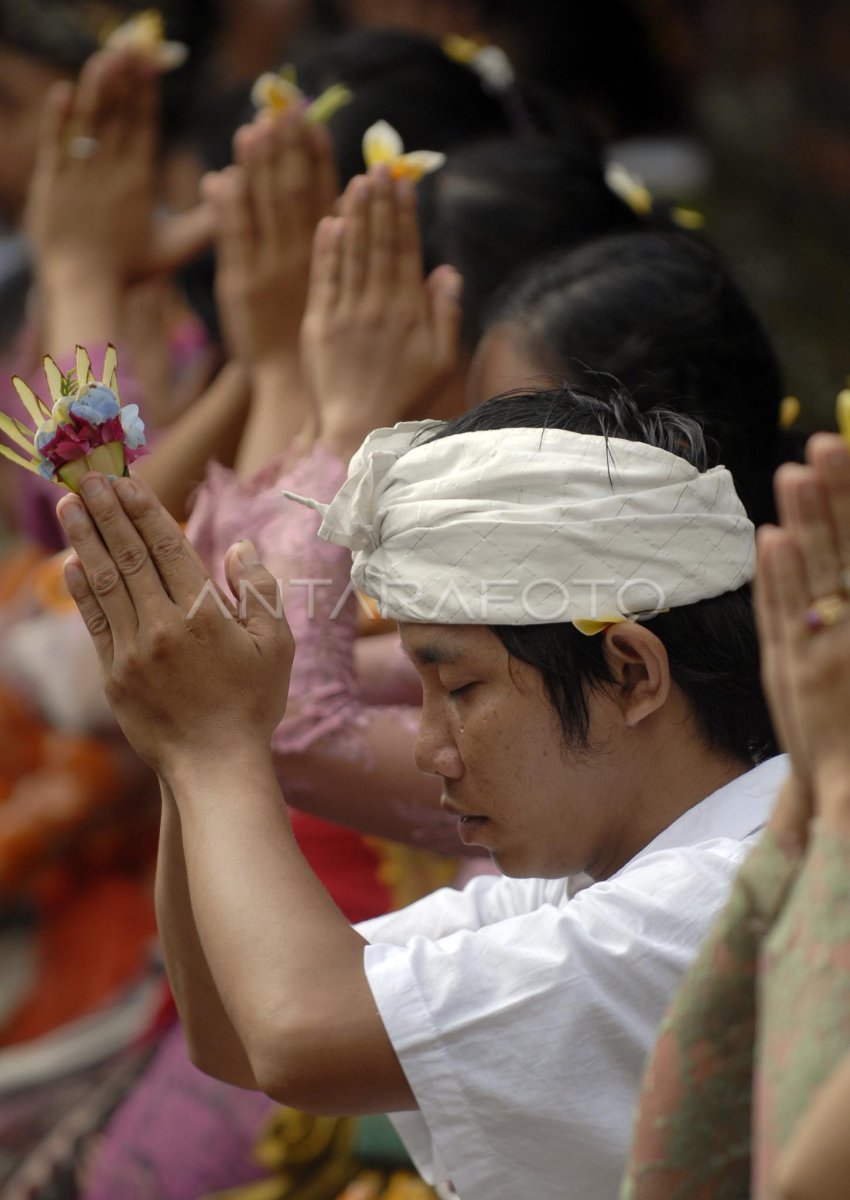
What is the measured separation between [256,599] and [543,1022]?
519 mm

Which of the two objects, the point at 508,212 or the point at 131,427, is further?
the point at 508,212

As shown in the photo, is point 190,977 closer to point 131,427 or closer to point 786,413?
point 131,427

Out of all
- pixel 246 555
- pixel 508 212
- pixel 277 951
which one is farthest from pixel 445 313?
pixel 277 951

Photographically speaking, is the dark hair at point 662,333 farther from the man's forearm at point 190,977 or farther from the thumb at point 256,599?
the man's forearm at point 190,977

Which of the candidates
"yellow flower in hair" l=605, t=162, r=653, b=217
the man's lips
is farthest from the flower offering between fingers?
"yellow flower in hair" l=605, t=162, r=653, b=217

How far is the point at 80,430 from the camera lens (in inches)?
63.7

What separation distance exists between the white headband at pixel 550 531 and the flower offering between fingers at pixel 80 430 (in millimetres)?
253

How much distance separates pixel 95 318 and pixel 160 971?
4.48 ft

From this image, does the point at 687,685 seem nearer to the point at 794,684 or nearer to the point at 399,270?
the point at 794,684

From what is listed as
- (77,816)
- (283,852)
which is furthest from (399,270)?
(77,816)

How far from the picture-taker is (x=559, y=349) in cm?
237

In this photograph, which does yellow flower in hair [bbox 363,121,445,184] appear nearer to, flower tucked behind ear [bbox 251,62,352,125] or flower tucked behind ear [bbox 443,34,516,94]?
flower tucked behind ear [bbox 251,62,352,125]

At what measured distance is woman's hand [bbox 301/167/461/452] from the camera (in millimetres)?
2400

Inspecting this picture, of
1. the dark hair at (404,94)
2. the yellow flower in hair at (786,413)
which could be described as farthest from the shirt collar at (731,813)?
the dark hair at (404,94)
